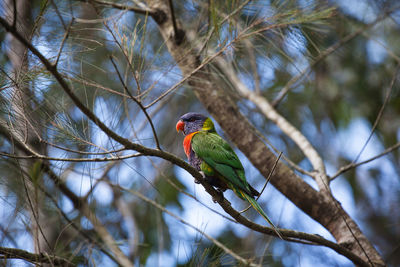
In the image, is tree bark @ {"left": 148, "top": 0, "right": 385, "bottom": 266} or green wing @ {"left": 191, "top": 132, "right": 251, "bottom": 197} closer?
green wing @ {"left": 191, "top": 132, "right": 251, "bottom": 197}

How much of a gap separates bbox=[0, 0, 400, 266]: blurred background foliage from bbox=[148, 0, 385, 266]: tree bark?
0.43 ft

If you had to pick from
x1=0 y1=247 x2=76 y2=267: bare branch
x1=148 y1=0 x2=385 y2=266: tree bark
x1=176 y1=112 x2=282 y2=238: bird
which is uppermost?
x1=148 y1=0 x2=385 y2=266: tree bark

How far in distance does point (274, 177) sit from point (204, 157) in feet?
2.32

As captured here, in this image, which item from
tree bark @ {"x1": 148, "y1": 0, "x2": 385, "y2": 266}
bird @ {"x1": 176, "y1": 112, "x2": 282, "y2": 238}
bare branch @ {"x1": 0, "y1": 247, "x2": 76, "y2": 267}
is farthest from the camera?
tree bark @ {"x1": 148, "y1": 0, "x2": 385, "y2": 266}

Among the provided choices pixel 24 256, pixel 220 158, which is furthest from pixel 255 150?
pixel 24 256

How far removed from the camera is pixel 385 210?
4.65 meters

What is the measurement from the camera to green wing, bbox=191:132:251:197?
2.15m

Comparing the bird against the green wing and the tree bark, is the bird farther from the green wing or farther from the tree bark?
the tree bark

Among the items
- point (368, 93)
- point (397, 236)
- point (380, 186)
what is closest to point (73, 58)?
point (368, 93)

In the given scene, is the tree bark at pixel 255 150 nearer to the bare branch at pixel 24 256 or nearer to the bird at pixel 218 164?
the bird at pixel 218 164

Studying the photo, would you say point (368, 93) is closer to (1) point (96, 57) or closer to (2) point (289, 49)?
(2) point (289, 49)

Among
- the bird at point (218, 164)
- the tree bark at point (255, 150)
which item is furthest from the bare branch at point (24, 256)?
the tree bark at point (255, 150)

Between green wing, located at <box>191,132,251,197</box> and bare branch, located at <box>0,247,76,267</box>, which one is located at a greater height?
green wing, located at <box>191,132,251,197</box>

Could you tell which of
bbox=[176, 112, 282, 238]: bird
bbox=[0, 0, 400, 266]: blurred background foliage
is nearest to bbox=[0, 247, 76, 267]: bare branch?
bbox=[0, 0, 400, 266]: blurred background foliage
